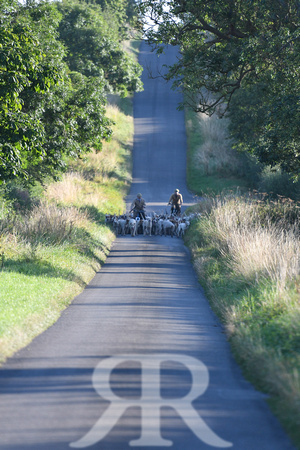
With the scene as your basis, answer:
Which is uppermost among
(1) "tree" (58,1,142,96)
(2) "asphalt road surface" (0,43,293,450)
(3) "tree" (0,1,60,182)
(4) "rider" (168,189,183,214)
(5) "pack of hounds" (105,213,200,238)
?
(1) "tree" (58,1,142,96)

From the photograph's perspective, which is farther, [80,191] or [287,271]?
[80,191]

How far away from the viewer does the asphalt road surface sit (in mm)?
5791

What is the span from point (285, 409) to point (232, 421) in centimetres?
65

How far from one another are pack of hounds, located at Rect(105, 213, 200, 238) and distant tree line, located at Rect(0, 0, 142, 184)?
3723 mm

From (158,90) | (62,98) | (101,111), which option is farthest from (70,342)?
(158,90)

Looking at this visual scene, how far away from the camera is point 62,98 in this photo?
23078mm

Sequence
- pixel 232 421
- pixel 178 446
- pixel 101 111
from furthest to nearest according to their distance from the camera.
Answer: pixel 101 111
pixel 232 421
pixel 178 446

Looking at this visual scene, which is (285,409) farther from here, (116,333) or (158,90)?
(158,90)

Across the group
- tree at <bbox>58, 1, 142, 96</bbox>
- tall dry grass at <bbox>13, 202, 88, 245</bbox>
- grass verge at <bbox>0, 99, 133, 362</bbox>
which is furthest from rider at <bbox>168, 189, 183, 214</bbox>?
tree at <bbox>58, 1, 142, 96</bbox>

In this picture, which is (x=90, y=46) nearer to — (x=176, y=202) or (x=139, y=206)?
(x=176, y=202)

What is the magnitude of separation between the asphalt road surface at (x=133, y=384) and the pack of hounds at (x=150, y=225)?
38.2 feet

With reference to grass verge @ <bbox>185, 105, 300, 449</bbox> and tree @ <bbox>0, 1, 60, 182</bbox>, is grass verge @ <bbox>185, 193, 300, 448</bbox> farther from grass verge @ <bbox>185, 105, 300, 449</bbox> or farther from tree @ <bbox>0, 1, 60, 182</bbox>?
tree @ <bbox>0, 1, 60, 182</bbox>

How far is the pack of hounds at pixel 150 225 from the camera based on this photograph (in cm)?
2633
